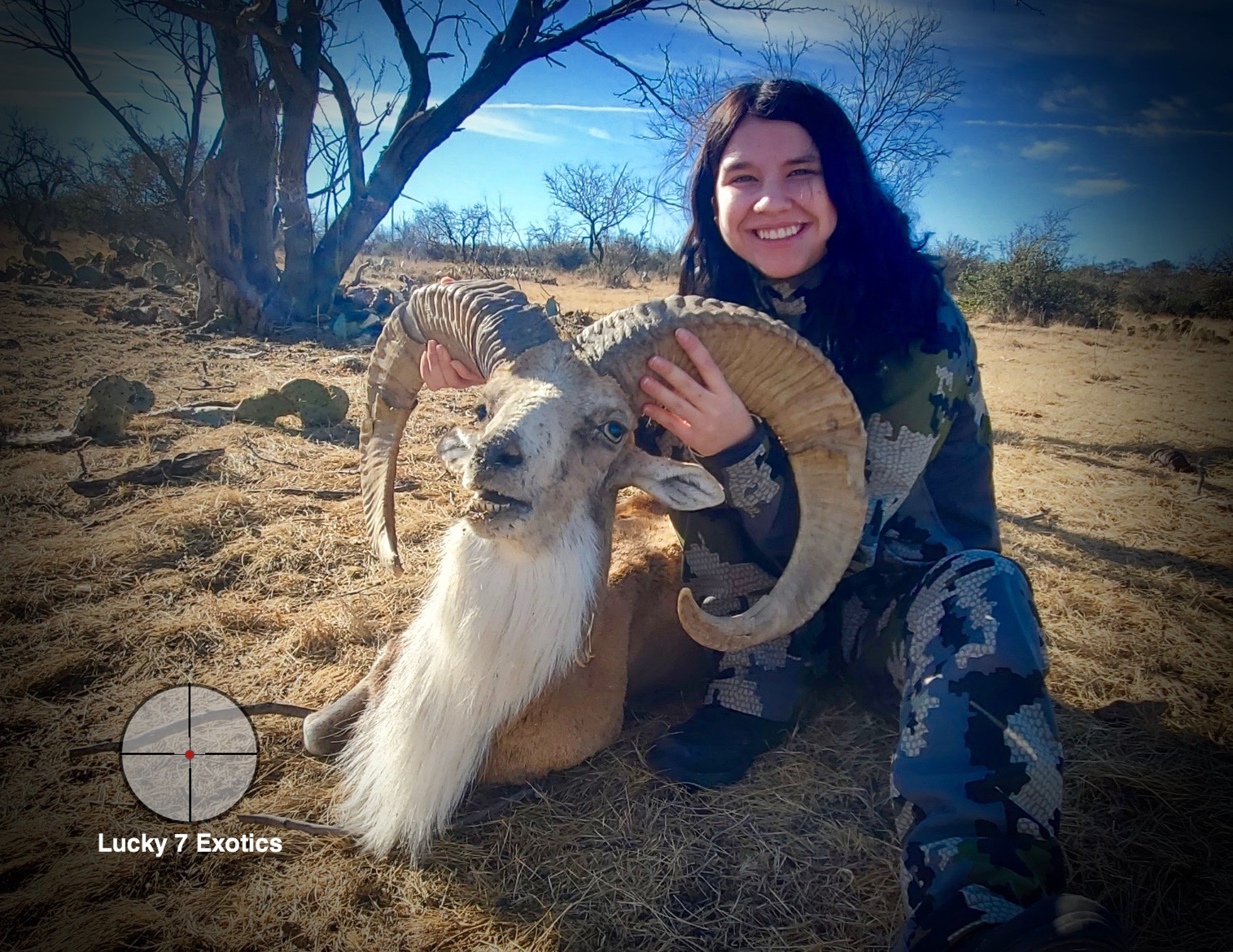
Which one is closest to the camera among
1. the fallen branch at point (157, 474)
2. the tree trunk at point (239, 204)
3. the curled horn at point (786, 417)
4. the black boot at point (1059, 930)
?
the black boot at point (1059, 930)

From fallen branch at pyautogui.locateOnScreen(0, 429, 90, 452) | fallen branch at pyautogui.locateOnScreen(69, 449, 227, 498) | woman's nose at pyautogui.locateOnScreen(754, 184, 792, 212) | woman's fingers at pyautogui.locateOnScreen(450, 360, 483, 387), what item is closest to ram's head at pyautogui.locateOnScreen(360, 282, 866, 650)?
woman's fingers at pyautogui.locateOnScreen(450, 360, 483, 387)

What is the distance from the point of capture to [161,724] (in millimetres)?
3062

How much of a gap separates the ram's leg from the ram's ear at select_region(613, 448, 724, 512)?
138cm

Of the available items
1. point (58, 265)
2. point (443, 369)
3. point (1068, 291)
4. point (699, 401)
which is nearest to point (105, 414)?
point (443, 369)

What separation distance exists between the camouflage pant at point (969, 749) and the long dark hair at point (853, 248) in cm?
98

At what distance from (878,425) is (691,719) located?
5.08 ft

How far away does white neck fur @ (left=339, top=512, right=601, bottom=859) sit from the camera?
2.51 m

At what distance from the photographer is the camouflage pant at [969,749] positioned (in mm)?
1766

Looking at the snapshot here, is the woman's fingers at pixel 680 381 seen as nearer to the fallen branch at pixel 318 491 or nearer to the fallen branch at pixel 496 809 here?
the fallen branch at pixel 496 809

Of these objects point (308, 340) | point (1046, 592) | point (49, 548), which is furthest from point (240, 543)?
point (308, 340)

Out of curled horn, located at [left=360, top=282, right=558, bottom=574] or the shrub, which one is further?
the shrub

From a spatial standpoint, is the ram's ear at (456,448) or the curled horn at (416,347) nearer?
the ram's ear at (456,448)

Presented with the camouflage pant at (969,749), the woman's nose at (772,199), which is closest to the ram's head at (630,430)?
the camouflage pant at (969,749)

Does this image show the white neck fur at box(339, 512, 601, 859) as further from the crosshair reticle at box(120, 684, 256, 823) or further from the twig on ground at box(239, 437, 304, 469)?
the twig on ground at box(239, 437, 304, 469)
